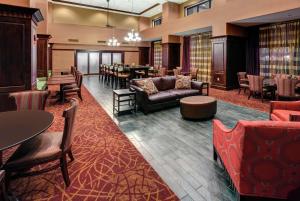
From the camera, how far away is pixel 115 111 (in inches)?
215

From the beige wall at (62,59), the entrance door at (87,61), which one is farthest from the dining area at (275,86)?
the beige wall at (62,59)

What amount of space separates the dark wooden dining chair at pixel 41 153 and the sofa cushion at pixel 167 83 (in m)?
4.15

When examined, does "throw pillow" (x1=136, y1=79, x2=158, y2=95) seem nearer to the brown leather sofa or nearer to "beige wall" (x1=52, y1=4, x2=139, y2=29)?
the brown leather sofa

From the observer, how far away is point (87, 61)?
15.7 m

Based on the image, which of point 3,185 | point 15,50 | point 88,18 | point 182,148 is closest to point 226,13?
point 182,148

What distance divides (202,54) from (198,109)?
7.59m

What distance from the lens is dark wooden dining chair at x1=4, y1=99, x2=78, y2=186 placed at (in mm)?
1955

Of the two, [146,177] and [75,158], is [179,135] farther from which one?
[75,158]

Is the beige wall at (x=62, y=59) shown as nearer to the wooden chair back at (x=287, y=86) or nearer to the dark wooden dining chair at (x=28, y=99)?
the dark wooden dining chair at (x=28, y=99)

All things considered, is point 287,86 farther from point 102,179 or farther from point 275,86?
point 102,179

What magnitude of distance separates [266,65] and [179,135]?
22.4ft

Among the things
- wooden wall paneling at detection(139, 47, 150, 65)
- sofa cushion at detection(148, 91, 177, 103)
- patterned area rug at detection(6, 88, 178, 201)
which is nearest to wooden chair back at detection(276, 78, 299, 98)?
sofa cushion at detection(148, 91, 177, 103)

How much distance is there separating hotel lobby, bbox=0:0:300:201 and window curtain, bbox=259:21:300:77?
4cm

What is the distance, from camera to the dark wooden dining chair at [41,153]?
1.96 metres
